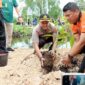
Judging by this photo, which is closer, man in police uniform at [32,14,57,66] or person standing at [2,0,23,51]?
man in police uniform at [32,14,57,66]

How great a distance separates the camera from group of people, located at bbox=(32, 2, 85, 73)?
A: 399cm

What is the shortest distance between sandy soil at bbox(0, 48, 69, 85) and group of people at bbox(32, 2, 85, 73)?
234 mm

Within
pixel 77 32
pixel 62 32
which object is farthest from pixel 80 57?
pixel 77 32

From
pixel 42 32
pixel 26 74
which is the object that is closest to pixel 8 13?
pixel 42 32

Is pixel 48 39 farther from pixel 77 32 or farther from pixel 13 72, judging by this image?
pixel 77 32

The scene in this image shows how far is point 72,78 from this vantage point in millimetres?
2225

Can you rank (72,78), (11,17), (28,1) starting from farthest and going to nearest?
(28,1) → (11,17) → (72,78)

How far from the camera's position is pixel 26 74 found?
560 cm

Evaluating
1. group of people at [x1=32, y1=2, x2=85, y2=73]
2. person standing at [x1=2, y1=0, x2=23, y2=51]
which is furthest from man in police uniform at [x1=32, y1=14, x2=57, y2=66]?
person standing at [x1=2, y1=0, x2=23, y2=51]

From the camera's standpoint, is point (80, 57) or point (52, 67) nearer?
point (80, 57)

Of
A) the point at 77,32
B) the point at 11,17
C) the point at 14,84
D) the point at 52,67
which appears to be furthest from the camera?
the point at 11,17

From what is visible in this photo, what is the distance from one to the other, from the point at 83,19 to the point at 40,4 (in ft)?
113

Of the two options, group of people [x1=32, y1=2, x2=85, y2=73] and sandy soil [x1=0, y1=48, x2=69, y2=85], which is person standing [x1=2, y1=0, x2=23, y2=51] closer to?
sandy soil [x1=0, y1=48, x2=69, y2=85]

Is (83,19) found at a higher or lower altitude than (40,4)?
higher
